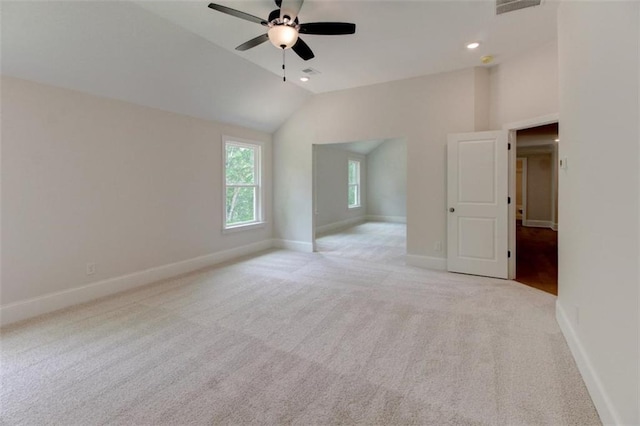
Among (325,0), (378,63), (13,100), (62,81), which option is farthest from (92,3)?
(378,63)

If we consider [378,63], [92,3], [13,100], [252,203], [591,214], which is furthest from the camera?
[252,203]

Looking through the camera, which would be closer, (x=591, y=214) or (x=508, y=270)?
(x=591, y=214)

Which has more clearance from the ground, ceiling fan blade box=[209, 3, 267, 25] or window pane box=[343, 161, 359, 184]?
ceiling fan blade box=[209, 3, 267, 25]

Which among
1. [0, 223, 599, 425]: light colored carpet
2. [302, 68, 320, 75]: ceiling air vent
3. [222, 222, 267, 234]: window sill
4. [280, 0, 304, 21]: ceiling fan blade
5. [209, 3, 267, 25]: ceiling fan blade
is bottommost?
[0, 223, 599, 425]: light colored carpet

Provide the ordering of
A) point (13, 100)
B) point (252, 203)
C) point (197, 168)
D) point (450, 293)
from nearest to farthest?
point (13, 100), point (450, 293), point (197, 168), point (252, 203)

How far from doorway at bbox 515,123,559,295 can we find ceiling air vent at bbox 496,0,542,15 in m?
3.71

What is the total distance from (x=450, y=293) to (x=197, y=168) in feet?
13.1

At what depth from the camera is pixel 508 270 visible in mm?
4039

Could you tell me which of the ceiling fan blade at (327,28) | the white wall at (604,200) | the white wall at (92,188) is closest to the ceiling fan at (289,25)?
the ceiling fan blade at (327,28)

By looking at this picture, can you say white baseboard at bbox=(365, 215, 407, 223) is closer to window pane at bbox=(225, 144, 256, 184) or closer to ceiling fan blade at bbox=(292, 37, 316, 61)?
window pane at bbox=(225, 144, 256, 184)

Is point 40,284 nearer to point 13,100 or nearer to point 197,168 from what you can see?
point 13,100

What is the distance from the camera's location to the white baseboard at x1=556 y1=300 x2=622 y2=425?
1.53 m

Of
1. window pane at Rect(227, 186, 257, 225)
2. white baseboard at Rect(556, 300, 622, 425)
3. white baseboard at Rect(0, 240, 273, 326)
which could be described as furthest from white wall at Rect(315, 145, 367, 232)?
white baseboard at Rect(556, 300, 622, 425)

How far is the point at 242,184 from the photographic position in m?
5.62
